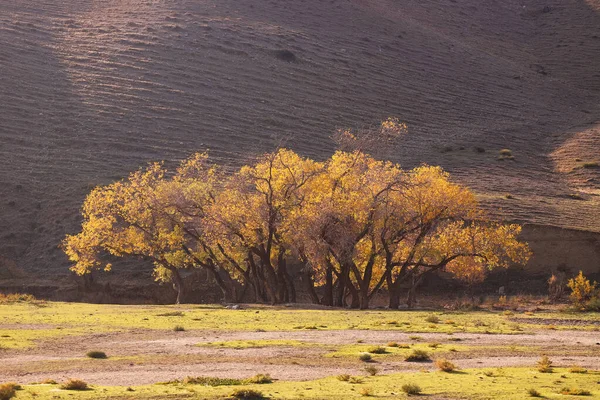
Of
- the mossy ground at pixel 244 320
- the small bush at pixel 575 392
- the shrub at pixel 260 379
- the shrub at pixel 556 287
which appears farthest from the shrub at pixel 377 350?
the shrub at pixel 556 287

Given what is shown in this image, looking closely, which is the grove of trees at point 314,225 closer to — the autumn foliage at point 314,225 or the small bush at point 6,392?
the autumn foliage at point 314,225

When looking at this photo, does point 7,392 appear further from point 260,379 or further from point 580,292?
point 580,292

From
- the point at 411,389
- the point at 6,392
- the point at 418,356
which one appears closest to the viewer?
the point at 6,392

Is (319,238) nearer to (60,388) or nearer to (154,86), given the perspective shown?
(60,388)

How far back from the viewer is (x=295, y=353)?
20.7m

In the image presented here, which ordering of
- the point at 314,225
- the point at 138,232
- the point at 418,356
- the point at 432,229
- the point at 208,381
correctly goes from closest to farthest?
the point at 208,381
the point at 418,356
the point at 314,225
the point at 432,229
the point at 138,232

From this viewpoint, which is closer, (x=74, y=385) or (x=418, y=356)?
(x=74, y=385)

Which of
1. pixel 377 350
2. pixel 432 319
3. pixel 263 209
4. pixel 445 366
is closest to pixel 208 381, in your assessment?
pixel 445 366

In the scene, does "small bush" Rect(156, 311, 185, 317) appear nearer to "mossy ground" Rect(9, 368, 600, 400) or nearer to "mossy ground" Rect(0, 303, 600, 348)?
"mossy ground" Rect(0, 303, 600, 348)

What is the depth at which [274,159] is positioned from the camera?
3994 centimetres

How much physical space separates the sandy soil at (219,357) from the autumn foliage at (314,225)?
11.6 metres

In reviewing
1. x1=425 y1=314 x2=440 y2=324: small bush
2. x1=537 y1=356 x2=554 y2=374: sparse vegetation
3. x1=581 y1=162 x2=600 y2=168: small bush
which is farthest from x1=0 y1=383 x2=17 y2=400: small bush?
x1=581 y1=162 x2=600 y2=168: small bush

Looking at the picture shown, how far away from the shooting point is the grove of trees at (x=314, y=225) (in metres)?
37.1

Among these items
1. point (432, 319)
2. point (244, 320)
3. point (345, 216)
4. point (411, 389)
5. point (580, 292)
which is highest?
point (345, 216)
